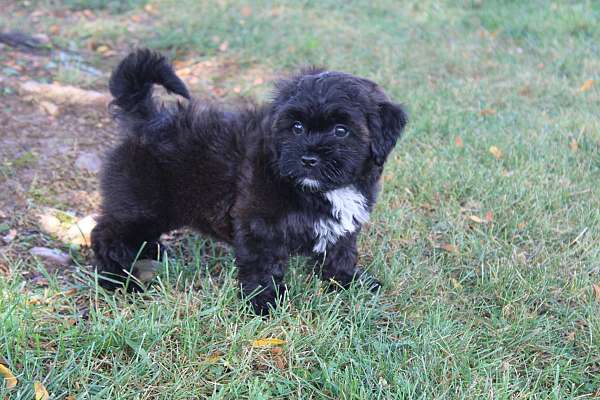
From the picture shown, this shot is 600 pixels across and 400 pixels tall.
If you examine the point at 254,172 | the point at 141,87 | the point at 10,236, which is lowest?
the point at 10,236

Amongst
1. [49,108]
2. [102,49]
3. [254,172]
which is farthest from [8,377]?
[102,49]

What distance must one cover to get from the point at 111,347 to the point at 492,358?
1765 mm

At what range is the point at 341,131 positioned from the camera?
116 inches

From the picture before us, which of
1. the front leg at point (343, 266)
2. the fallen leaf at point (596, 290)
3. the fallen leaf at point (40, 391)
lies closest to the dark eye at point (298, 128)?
the front leg at point (343, 266)

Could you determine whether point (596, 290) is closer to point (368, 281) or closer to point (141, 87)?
point (368, 281)

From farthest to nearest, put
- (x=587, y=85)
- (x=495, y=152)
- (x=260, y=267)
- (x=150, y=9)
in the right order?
1. (x=150, y=9)
2. (x=587, y=85)
3. (x=495, y=152)
4. (x=260, y=267)

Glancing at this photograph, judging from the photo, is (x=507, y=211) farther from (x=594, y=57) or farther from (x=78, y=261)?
(x=594, y=57)

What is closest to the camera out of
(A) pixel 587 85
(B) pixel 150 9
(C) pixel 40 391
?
(C) pixel 40 391

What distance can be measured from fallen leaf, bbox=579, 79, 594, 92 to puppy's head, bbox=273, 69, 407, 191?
411 cm

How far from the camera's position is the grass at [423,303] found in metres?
2.64

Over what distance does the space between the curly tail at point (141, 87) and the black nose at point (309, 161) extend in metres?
1.02

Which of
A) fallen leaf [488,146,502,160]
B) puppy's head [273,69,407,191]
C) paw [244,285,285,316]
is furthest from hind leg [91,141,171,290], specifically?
fallen leaf [488,146,502,160]

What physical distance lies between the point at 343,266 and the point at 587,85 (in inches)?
170

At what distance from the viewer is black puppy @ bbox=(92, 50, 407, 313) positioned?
2947 millimetres
